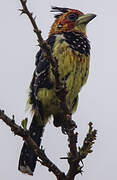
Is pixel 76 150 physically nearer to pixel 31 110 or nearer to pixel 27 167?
pixel 27 167

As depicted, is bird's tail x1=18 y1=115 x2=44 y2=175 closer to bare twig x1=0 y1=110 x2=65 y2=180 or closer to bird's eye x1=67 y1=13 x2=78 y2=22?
bare twig x1=0 y1=110 x2=65 y2=180

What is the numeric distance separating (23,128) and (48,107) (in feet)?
6.14

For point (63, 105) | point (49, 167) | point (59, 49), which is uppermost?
point (59, 49)

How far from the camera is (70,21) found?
5.10 m

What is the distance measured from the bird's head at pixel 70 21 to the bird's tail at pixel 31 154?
4.10ft

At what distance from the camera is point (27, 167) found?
13.2 feet

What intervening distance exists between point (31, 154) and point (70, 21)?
1900 millimetres

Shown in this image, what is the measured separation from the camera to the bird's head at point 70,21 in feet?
16.4

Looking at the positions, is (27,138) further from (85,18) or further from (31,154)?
(85,18)

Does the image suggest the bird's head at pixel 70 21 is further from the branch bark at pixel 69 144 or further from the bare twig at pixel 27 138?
the bare twig at pixel 27 138

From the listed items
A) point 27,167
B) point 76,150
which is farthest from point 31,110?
point 76,150

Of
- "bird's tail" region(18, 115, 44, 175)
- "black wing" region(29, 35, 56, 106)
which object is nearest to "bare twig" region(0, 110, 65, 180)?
"bird's tail" region(18, 115, 44, 175)

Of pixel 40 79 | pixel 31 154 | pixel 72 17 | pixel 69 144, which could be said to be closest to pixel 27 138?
pixel 69 144

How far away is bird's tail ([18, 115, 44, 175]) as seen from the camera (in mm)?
4016
